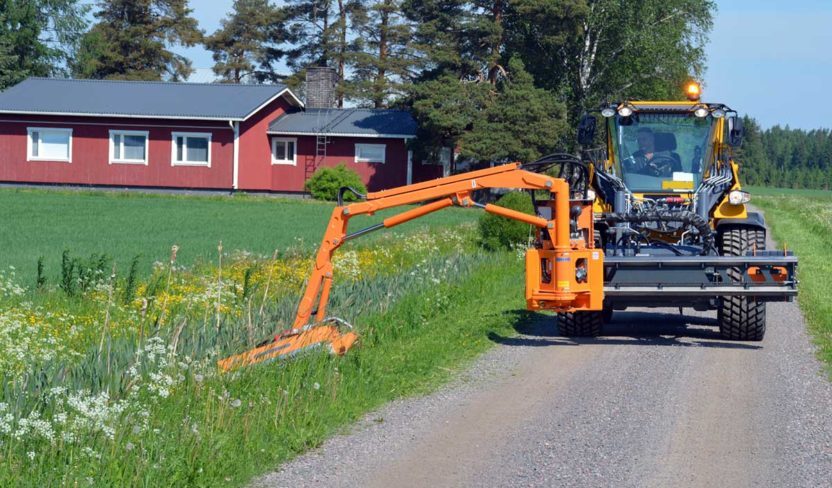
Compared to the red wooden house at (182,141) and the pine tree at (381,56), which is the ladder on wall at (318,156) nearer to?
the red wooden house at (182,141)

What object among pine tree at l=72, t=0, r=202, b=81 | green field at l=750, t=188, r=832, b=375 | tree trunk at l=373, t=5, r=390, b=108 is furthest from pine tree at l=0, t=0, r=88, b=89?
green field at l=750, t=188, r=832, b=375

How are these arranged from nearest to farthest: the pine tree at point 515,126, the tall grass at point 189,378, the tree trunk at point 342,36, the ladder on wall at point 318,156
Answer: the tall grass at point 189,378 < the pine tree at point 515,126 < the ladder on wall at point 318,156 < the tree trunk at point 342,36

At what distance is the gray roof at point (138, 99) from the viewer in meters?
46.7

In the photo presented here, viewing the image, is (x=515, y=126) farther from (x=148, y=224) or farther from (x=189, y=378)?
(x=189, y=378)

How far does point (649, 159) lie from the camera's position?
13.8 metres

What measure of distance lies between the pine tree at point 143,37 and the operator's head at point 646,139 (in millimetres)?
63530

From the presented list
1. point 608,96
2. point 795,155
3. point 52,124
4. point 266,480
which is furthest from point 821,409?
point 795,155

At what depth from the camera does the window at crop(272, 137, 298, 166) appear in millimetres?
49438

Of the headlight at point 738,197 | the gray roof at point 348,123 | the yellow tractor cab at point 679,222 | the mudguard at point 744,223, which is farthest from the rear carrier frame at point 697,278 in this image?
the gray roof at point 348,123

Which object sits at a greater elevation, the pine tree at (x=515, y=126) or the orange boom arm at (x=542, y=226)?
the pine tree at (x=515, y=126)

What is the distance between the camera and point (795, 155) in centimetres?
16988

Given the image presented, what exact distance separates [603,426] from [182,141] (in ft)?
134

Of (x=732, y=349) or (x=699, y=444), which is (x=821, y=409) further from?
(x=732, y=349)

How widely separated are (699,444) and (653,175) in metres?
6.29
